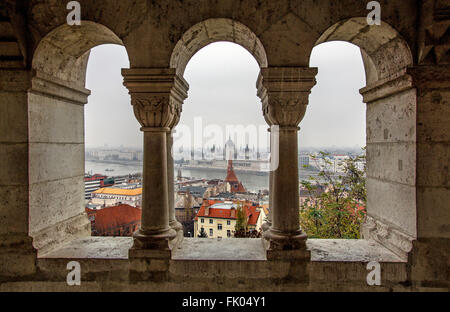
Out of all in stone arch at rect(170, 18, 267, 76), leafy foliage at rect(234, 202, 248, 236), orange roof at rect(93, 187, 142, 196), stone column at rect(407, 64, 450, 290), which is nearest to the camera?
stone column at rect(407, 64, 450, 290)

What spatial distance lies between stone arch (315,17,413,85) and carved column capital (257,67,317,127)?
657 millimetres

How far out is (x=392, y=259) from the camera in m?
3.47

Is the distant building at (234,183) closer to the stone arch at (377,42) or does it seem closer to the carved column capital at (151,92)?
the carved column capital at (151,92)

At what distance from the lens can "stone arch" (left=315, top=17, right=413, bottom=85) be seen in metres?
3.43

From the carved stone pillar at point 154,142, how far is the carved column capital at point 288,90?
1262 millimetres

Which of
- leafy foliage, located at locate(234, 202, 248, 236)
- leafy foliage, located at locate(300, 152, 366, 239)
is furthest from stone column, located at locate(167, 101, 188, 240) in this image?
leafy foliage, located at locate(300, 152, 366, 239)

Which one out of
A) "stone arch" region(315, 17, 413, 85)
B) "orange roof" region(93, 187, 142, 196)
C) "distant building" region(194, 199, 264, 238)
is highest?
"stone arch" region(315, 17, 413, 85)

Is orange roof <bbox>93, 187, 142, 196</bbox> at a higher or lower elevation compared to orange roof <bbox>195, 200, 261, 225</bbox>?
higher

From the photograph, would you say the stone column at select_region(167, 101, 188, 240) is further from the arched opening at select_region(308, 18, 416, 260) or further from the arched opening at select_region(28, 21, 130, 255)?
the arched opening at select_region(308, 18, 416, 260)

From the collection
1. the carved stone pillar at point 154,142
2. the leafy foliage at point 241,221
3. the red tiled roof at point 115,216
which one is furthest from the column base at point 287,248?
the red tiled roof at point 115,216

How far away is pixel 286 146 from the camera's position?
348 cm

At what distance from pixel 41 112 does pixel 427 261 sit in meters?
5.42
